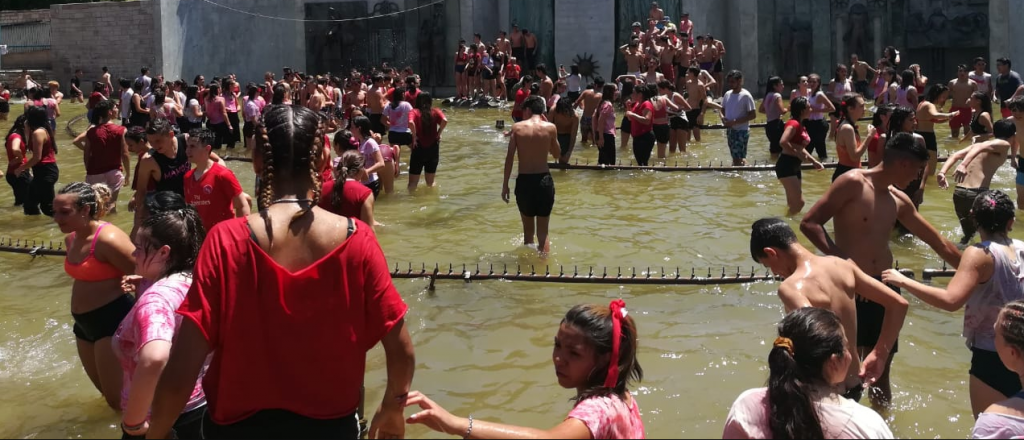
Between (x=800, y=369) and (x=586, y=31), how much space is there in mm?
26216

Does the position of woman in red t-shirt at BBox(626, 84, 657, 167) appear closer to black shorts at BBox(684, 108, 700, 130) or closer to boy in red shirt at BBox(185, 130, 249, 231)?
black shorts at BBox(684, 108, 700, 130)

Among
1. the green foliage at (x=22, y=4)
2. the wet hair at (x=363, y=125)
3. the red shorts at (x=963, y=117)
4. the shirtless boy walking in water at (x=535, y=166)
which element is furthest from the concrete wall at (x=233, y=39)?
the shirtless boy walking in water at (x=535, y=166)

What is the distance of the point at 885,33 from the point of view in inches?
1084

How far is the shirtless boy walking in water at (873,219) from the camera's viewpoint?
18.9ft

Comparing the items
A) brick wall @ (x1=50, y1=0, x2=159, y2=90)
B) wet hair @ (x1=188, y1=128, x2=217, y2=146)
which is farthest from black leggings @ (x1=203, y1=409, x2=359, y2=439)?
brick wall @ (x1=50, y1=0, x2=159, y2=90)

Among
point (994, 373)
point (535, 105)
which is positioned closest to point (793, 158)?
point (535, 105)

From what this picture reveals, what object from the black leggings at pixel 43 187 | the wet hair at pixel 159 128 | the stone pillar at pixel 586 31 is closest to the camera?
the wet hair at pixel 159 128

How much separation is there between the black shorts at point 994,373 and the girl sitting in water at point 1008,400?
0.85 m

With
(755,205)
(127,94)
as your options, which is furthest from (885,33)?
(127,94)

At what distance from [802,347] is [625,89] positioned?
14.4m

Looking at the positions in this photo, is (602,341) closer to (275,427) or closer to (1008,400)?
(275,427)

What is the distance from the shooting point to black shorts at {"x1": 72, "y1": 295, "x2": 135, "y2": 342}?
18.4ft

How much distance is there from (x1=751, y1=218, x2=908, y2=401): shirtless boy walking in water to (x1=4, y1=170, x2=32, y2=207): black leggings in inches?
453

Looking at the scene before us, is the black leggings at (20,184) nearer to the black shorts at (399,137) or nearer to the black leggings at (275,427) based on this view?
the black shorts at (399,137)
